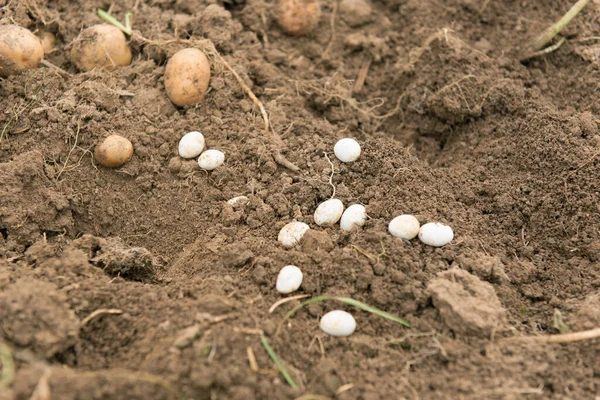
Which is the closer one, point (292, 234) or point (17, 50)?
point (292, 234)

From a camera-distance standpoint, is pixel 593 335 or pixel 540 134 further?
pixel 540 134

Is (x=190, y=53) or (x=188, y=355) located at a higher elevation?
(x=190, y=53)

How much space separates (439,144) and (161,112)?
4.88ft

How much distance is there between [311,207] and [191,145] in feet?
2.19

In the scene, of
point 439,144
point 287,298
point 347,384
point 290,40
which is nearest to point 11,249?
point 287,298

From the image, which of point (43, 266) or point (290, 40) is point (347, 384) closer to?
point (43, 266)

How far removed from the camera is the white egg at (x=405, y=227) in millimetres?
2516

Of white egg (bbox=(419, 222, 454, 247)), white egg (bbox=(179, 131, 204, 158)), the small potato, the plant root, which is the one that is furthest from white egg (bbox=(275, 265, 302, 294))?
the small potato

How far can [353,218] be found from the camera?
2.64m

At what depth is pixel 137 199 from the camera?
9.67 feet

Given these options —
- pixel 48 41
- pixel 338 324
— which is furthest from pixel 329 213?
pixel 48 41

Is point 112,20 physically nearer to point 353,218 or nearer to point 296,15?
point 296,15

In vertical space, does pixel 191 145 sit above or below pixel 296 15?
below

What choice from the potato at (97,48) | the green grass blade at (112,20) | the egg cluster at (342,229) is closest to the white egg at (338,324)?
the egg cluster at (342,229)
